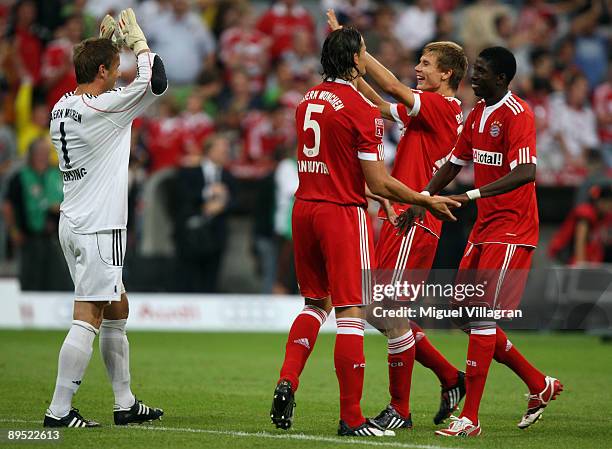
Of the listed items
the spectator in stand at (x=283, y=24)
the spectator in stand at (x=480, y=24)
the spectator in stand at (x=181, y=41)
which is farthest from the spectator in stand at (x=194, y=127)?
the spectator in stand at (x=480, y=24)

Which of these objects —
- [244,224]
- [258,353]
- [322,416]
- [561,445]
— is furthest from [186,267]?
[561,445]

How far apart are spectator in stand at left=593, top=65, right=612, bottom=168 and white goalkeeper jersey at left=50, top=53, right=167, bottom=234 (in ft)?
42.3

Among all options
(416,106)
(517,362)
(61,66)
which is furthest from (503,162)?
(61,66)

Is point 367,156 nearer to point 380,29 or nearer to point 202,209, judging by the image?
point 202,209

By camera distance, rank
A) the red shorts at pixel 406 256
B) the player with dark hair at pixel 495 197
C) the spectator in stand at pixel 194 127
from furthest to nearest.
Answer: the spectator in stand at pixel 194 127 → the red shorts at pixel 406 256 → the player with dark hair at pixel 495 197

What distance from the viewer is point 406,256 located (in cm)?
878

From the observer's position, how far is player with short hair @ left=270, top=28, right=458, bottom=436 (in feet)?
25.5

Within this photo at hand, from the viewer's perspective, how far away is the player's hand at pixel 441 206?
8055 mm

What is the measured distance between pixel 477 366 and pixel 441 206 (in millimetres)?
1209

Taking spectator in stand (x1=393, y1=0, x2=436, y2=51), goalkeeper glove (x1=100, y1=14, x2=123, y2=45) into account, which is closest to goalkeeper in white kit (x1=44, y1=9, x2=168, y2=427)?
goalkeeper glove (x1=100, y1=14, x2=123, y2=45)

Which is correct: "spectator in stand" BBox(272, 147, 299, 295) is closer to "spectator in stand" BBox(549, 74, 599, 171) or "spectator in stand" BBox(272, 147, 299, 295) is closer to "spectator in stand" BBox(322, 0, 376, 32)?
"spectator in stand" BBox(322, 0, 376, 32)

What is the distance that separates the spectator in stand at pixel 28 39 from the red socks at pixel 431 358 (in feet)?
42.6

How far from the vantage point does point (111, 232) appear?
813cm

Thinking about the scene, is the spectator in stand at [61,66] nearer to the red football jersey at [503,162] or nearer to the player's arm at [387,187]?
the red football jersey at [503,162]
